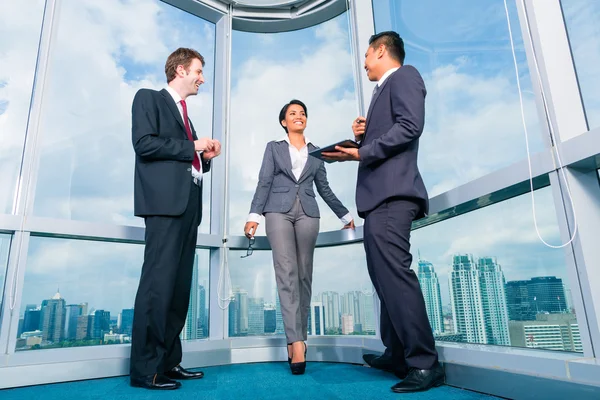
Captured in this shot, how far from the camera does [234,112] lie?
119 inches

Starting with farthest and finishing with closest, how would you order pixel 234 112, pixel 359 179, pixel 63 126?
pixel 234 112 → pixel 63 126 → pixel 359 179

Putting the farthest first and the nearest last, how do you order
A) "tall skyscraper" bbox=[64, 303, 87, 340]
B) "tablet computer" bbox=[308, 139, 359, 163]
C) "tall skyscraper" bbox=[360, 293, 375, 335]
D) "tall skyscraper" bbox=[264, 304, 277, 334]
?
"tall skyscraper" bbox=[264, 304, 277, 334]
"tall skyscraper" bbox=[360, 293, 375, 335]
"tall skyscraper" bbox=[64, 303, 87, 340]
"tablet computer" bbox=[308, 139, 359, 163]

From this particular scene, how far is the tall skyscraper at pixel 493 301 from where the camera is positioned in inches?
62.5

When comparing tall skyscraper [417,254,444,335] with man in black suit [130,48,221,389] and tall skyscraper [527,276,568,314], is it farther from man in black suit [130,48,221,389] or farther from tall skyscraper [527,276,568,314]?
man in black suit [130,48,221,389]

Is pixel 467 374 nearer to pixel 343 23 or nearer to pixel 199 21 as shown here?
pixel 343 23

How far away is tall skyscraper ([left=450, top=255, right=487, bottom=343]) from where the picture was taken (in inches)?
67.7

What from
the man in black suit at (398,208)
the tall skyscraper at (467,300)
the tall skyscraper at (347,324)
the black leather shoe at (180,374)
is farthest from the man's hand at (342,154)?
the tall skyscraper at (347,324)

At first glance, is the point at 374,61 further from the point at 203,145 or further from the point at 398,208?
the point at 203,145

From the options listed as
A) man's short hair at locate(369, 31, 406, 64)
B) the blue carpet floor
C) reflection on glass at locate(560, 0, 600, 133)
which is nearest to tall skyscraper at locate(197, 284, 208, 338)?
the blue carpet floor

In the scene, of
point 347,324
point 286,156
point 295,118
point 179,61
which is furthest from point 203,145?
point 347,324

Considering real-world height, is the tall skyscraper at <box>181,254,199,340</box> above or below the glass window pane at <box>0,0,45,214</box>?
below

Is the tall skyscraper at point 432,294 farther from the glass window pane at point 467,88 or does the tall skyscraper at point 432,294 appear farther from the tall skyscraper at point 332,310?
the tall skyscraper at point 332,310

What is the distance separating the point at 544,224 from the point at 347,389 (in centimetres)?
89

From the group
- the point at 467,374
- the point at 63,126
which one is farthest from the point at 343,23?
the point at 467,374
